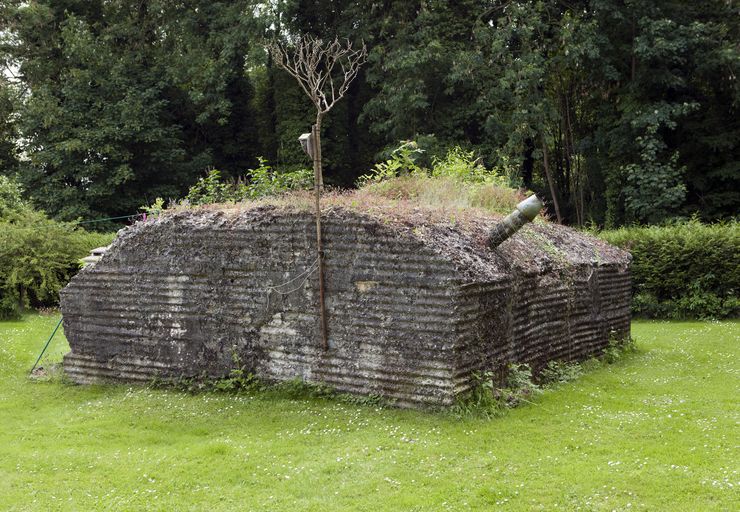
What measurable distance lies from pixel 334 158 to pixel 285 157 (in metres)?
2.11

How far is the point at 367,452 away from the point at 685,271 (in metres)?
13.6

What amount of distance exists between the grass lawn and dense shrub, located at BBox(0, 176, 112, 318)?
31.8 feet

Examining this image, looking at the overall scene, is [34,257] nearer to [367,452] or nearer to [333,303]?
[333,303]

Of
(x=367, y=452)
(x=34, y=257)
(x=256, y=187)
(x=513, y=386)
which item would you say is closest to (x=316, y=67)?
(x=256, y=187)

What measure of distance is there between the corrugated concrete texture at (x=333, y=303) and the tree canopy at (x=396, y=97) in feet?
39.4

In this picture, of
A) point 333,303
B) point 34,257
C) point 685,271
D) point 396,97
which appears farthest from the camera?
point 396,97

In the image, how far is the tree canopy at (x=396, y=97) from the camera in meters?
23.2

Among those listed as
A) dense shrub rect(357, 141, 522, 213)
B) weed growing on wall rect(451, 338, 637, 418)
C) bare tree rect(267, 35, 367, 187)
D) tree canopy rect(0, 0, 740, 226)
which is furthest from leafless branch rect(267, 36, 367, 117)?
weed growing on wall rect(451, 338, 637, 418)

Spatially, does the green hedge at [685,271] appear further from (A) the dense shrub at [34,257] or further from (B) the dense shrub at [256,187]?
(A) the dense shrub at [34,257]

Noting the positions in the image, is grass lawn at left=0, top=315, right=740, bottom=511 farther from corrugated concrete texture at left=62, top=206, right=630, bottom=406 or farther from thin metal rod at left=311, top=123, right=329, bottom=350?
thin metal rod at left=311, top=123, right=329, bottom=350

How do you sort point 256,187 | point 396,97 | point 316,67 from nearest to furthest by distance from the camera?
point 256,187 < point 316,67 < point 396,97

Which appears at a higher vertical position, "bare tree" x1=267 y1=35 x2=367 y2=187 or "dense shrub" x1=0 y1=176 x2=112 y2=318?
"bare tree" x1=267 y1=35 x2=367 y2=187

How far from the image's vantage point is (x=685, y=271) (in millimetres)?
17922

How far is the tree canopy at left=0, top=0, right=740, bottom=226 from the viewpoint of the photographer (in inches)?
914
